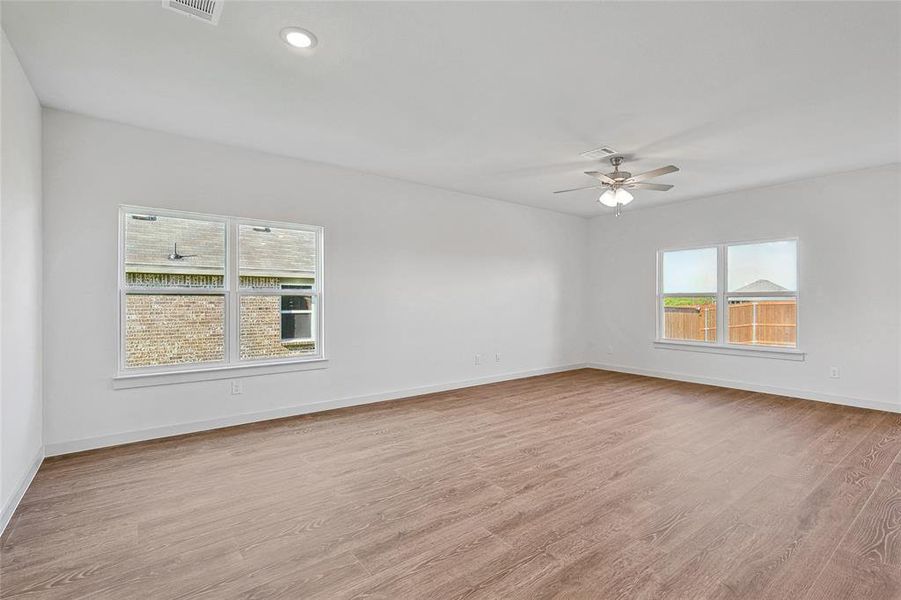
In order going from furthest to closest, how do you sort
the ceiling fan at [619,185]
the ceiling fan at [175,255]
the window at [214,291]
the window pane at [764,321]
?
the window pane at [764,321] < the ceiling fan at [619,185] < the ceiling fan at [175,255] < the window at [214,291]

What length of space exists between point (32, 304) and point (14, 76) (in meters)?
1.46

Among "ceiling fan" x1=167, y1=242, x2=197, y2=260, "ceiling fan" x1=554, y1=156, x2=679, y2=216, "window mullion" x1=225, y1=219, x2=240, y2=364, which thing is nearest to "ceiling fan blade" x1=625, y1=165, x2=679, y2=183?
"ceiling fan" x1=554, y1=156, x2=679, y2=216

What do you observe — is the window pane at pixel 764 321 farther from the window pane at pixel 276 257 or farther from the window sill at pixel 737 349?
the window pane at pixel 276 257

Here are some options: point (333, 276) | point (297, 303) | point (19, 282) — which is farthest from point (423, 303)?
point (19, 282)

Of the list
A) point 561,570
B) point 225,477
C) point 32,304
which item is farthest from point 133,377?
point 561,570

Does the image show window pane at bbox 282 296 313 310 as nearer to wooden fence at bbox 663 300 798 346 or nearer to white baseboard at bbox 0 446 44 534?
white baseboard at bbox 0 446 44 534

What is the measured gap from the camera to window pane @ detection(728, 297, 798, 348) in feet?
17.7

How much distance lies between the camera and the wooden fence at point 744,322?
5422 millimetres

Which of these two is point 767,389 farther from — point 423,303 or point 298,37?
point 298,37

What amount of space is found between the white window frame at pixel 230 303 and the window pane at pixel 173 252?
0.15 feet

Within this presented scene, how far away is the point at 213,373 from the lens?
3951mm

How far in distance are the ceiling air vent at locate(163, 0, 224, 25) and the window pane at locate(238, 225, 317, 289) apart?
2233 millimetres

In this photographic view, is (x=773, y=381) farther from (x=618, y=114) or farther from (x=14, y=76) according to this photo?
(x=14, y=76)

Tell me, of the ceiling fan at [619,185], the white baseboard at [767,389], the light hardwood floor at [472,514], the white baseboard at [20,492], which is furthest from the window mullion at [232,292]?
the white baseboard at [767,389]
